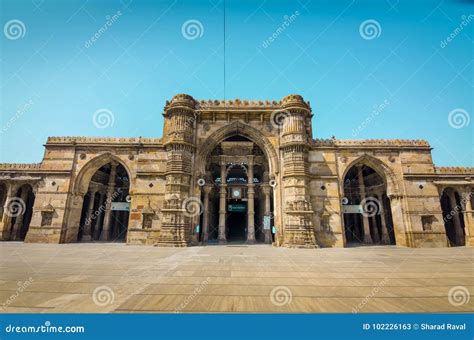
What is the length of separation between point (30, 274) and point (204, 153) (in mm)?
14738

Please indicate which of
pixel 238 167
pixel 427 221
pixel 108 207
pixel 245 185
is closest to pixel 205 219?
pixel 245 185

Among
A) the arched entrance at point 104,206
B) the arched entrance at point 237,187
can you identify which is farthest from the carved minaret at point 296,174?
the arched entrance at point 104,206

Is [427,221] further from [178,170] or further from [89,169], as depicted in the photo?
[89,169]

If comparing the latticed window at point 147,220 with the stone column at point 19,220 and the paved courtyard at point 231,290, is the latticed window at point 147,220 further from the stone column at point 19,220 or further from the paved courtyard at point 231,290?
the stone column at point 19,220

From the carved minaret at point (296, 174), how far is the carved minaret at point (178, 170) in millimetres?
8273

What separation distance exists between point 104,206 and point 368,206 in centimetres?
3327

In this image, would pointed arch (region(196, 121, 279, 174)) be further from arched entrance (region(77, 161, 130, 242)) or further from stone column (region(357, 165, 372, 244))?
stone column (region(357, 165, 372, 244))

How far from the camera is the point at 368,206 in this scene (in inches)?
1070

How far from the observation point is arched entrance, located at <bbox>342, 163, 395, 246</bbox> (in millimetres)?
24250

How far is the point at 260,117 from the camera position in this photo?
2080cm

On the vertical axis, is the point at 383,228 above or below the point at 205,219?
below

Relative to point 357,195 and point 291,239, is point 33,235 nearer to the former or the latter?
point 291,239

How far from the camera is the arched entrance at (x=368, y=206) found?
24250 millimetres
